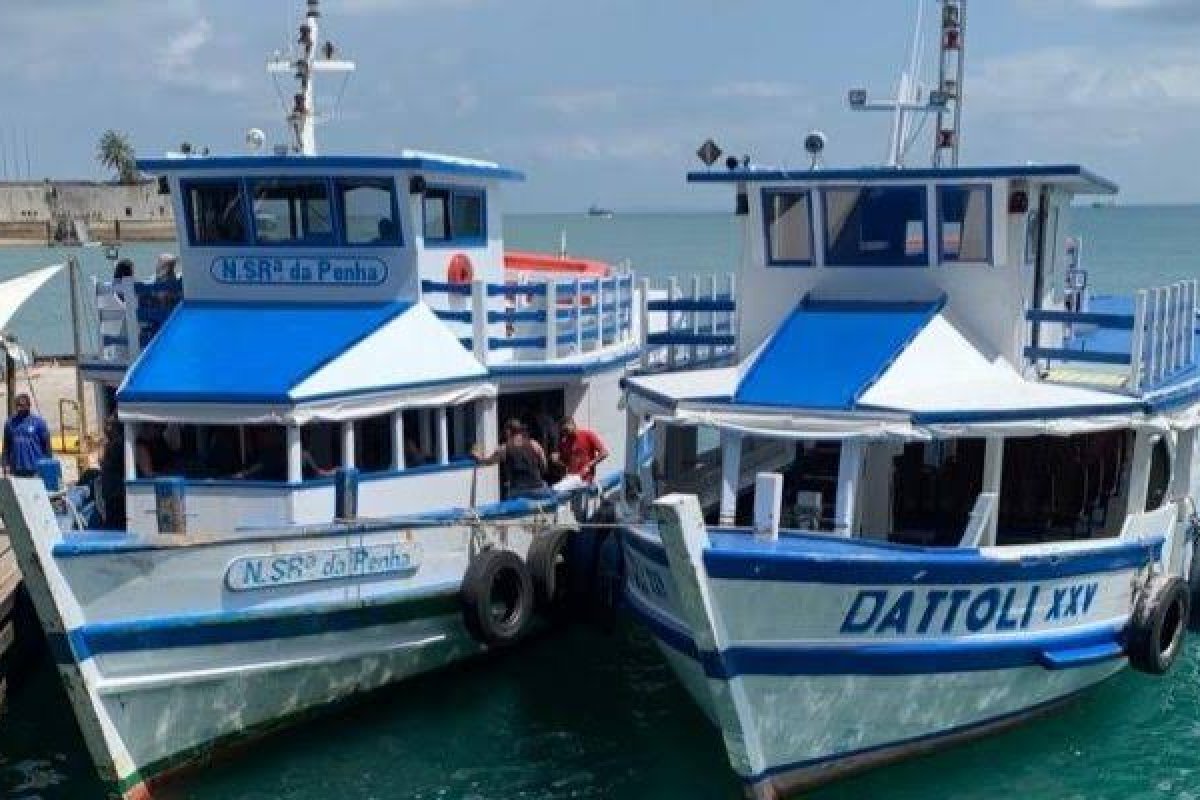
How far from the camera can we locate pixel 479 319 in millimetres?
13969

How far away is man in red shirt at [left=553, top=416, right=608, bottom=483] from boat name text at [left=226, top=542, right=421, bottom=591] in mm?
2418

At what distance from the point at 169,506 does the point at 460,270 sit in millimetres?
4399

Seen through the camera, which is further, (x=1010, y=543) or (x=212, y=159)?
(x=212, y=159)

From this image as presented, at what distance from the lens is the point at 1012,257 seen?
12383mm

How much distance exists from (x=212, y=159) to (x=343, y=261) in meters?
1.60

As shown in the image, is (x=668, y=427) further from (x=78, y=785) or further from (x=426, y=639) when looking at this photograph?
(x=78, y=785)

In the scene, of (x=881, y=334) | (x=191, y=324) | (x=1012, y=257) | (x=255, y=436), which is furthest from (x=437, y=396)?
(x=1012, y=257)

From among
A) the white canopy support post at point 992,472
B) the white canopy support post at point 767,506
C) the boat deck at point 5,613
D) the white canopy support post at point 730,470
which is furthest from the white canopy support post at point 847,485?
the boat deck at point 5,613

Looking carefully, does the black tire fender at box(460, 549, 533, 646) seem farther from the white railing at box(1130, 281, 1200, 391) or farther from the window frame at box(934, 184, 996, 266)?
the white railing at box(1130, 281, 1200, 391)

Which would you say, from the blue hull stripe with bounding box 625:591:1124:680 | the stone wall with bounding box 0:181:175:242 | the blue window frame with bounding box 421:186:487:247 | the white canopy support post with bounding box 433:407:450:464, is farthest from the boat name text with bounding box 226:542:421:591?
the stone wall with bounding box 0:181:175:242

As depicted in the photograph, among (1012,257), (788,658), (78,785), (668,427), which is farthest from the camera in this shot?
(668,427)

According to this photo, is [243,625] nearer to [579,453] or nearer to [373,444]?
[373,444]

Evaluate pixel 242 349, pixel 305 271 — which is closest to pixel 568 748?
pixel 242 349

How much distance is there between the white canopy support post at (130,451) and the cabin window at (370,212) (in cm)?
289
